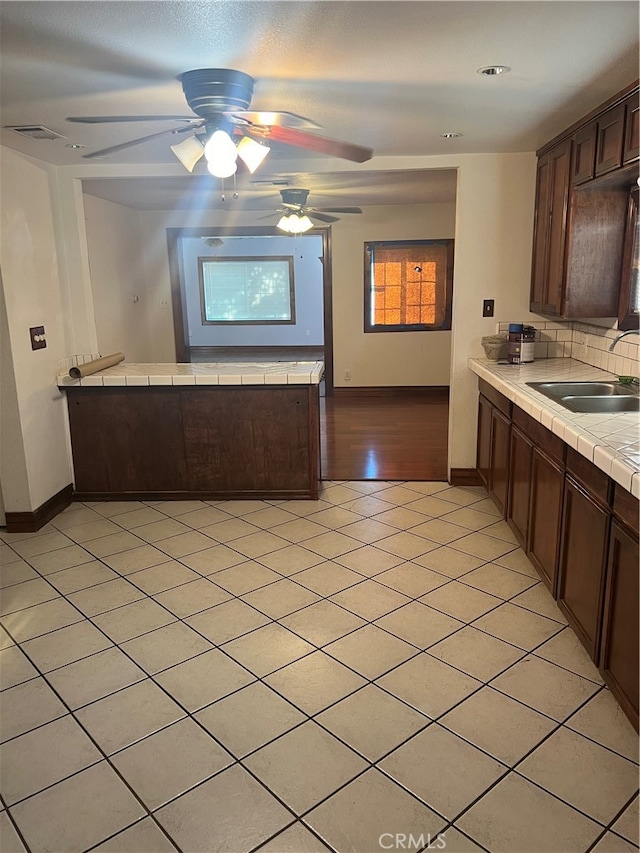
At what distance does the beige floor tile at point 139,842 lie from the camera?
1.63m

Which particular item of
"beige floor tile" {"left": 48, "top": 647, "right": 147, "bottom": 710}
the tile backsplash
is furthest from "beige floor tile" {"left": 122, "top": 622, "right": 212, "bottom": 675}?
the tile backsplash

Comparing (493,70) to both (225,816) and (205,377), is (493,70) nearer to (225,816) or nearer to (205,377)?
(205,377)

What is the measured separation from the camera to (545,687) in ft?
7.30

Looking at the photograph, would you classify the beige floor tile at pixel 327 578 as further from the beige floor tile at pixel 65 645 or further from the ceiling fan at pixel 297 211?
the ceiling fan at pixel 297 211

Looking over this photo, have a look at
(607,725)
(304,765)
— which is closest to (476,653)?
(607,725)

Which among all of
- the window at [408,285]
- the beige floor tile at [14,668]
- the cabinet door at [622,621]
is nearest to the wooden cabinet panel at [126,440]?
the beige floor tile at [14,668]

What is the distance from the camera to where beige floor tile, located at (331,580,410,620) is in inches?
109

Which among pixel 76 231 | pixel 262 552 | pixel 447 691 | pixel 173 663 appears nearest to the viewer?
pixel 447 691

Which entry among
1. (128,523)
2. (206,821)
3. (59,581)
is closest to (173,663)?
(206,821)

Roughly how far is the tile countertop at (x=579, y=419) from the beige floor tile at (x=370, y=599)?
1.05 metres

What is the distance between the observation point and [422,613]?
2.74 m

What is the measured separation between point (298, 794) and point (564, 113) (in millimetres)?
3143

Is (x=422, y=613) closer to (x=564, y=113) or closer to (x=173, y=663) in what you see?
(x=173, y=663)

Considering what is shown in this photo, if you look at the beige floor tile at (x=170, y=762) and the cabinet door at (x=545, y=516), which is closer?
the beige floor tile at (x=170, y=762)
